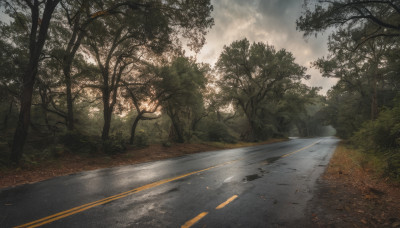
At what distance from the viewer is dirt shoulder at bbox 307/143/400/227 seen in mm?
3918

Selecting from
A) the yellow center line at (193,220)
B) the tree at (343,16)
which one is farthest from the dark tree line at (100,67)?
the yellow center line at (193,220)

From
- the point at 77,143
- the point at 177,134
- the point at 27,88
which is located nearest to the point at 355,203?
the point at 27,88

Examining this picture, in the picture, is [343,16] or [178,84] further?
[178,84]

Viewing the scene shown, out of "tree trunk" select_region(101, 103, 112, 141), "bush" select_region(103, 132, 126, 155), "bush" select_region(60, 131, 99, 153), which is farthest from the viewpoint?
"tree trunk" select_region(101, 103, 112, 141)

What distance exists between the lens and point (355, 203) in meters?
4.89

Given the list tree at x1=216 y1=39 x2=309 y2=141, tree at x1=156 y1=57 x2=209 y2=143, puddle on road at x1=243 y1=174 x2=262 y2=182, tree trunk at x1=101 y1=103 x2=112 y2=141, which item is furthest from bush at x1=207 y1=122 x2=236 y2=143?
puddle on road at x1=243 y1=174 x2=262 y2=182

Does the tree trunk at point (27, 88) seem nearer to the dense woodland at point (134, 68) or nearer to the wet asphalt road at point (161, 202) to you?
the dense woodland at point (134, 68)

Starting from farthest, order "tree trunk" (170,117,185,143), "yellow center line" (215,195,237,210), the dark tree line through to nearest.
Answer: "tree trunk" (170,117,185,143), the dark tree line, "yellow center line" (215,195,237,210)

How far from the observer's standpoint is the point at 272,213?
14.0ft

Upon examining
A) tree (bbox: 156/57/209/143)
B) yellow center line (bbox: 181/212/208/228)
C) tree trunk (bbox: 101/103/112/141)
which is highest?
tree (bbox: 156/57/209/143)

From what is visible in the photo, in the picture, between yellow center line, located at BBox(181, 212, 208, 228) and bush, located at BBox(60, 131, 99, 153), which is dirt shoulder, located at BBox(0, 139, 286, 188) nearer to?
bush, located at BBox(60, 131, 99, 153)

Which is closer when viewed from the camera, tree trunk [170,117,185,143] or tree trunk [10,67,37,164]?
tree trunk [10,67,37,164]

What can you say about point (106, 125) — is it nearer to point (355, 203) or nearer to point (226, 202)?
point (226, 202)

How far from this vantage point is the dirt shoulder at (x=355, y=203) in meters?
3.92
